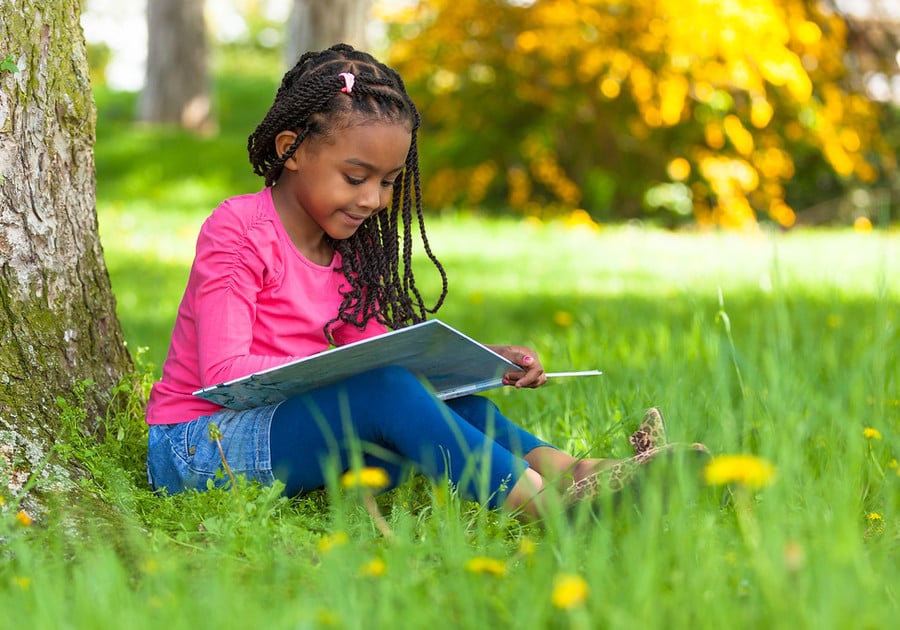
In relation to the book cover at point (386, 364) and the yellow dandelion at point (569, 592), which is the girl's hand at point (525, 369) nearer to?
the book cover at point (386, 364)

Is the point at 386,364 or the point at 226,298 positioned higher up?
the point at 226,298

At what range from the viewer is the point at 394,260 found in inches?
112

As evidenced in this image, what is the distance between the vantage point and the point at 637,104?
904 centimetres

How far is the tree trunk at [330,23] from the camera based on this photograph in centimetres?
809

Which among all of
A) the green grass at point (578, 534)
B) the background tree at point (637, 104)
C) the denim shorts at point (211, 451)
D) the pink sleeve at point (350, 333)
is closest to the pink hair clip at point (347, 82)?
the pink sleeve at point (350, 333)

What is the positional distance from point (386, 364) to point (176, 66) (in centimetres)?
1125

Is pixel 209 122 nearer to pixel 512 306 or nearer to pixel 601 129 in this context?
pixel 601 129

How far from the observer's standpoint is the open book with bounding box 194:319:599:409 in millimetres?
2205

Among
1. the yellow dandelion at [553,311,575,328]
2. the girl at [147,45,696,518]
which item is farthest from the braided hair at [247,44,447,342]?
the yellow dandelion at [553,311,575,328]

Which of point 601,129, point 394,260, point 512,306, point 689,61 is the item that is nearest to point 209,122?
point 601,129

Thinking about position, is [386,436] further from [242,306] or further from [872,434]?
[872,434]

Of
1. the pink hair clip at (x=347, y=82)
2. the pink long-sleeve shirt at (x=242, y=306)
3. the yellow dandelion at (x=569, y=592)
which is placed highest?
the pink hair clip at (x=347, y=82)

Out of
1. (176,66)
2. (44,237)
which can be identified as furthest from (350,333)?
(176,66)

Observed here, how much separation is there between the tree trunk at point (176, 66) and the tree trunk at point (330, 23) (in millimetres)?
4810
